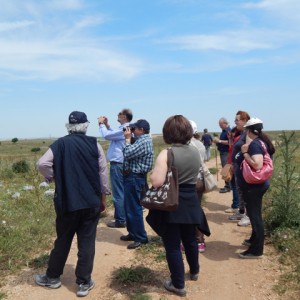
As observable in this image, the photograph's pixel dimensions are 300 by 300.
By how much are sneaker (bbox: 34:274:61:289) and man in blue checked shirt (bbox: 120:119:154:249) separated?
148 centimetres

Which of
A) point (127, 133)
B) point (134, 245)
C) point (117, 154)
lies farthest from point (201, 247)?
point (117, 154)

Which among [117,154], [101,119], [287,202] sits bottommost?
[287,202]

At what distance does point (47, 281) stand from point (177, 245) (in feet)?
5.46

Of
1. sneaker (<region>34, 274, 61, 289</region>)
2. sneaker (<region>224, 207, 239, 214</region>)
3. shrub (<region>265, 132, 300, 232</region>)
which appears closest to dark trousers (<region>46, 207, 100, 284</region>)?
sneaker (<region>34, 274, 61, 289</region>)

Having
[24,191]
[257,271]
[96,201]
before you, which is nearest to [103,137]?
[96,201]

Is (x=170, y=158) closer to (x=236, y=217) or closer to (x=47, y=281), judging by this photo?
(x=47, y=281)

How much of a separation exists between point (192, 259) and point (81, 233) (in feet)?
4.34

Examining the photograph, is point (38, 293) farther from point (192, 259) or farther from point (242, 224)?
point (242, 224)

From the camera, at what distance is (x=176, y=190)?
12.3 ft

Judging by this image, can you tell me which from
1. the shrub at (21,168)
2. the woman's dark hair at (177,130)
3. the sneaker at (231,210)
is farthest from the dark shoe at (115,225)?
the shrub at (21,168)

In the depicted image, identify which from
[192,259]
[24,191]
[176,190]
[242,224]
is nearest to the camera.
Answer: [176,190]

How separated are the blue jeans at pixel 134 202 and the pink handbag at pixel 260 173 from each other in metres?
1.55

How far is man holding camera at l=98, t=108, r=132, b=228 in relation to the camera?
20.0ft

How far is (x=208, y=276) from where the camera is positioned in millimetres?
4613
